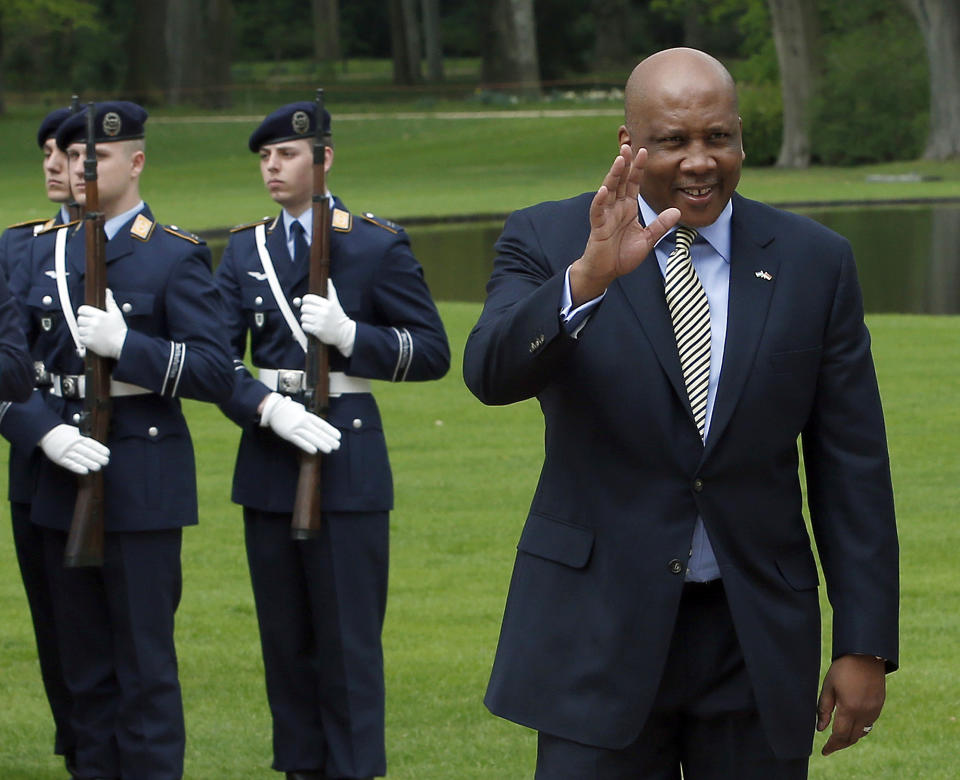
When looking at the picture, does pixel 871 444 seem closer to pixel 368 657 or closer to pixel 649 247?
pixel 649 247

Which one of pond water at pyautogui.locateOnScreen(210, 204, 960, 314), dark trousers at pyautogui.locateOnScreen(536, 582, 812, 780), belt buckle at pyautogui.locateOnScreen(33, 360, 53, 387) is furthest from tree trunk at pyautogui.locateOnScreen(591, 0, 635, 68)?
dark trousers at pyautogui.locateOnScreen(536, 582, 812, 780)

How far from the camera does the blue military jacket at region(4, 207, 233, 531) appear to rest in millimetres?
5684

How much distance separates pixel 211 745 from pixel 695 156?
145 inches

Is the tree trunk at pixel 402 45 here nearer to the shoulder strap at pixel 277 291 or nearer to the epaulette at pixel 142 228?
the shoulder strap at pixel 277 291

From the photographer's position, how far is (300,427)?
5.88 meters

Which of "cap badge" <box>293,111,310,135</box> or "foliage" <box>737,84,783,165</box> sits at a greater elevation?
"cap badge" <box>293,111,310,135</box>

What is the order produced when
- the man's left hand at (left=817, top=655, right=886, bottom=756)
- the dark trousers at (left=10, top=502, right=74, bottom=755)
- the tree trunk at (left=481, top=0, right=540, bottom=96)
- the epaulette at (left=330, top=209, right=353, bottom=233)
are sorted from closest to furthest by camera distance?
the man's left hand at (left=817, top=655, right=886, bottom=756)
the dark trousers at (left=10, top=502, right=74, bottom=755)
the epaulette at (left=330, top=209, right=353, bottom=233)
the tree trunk at (left=481, top=0, right=540, bottom=96)

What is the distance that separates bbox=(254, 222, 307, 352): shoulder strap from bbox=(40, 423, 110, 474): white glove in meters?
0.77

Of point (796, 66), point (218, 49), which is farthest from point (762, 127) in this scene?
point (218, 49)

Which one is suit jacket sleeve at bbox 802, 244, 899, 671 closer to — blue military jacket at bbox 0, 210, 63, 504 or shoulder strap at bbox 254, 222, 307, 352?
shoulder strap at bbox 254, 222, 307, 352

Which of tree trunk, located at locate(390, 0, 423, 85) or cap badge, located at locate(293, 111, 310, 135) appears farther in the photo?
tree trunk, located at locate(390, 0, 423, 85)

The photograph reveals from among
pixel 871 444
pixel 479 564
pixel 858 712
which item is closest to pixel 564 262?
pixel 871 444

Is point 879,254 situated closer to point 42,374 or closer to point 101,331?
point 42,374

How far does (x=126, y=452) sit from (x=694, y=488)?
267 cm
